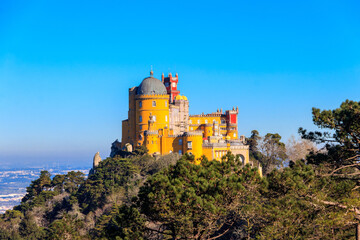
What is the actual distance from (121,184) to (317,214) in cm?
4955

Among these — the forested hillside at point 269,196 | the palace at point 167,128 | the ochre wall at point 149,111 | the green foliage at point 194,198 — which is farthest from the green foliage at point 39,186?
the green foliage at point 194,198

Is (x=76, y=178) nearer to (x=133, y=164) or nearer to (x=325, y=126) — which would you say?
(x=133, y=164)

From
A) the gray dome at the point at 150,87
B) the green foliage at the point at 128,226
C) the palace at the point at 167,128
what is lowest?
the green foliage at the point at 128,226

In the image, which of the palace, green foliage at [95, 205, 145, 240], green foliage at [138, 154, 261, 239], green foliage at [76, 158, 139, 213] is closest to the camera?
green foliage at [138, 154, 261, 239]

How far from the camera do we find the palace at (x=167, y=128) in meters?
76.5

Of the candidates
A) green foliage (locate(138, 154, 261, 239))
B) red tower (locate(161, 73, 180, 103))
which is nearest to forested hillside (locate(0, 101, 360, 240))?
green foliage (locate(138, 154, 261, 239))

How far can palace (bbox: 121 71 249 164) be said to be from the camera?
251 ft

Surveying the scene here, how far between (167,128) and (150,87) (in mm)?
7408

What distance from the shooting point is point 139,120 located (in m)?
81.4

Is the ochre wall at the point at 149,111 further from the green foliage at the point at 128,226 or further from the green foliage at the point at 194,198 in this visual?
the green foliage at the point at 194,198

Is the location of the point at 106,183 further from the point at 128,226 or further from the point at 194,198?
the point at 194,198

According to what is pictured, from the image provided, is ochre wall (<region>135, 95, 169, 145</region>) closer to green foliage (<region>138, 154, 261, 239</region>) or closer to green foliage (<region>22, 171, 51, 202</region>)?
green foliage (<region>22, 171, 51, 202</region>)

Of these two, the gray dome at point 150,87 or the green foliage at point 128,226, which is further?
the gray dome at point 150,87

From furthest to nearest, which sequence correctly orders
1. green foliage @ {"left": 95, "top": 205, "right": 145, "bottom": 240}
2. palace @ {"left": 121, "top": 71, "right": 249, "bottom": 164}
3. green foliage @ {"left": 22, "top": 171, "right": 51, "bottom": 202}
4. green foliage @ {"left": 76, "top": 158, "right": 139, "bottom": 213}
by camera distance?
green foliage @ {"left": 22, "top": 171, "right": 51, "bottom": 202}
palace @ {"left": 121, "top": 71, "right": 249, "bottom": 164}
green foliage @ {"left": 76, "top": 158, "right": 139, "bottom": 213}
green foliage @ {"left": 95, "top": 205, "right": 145, "bottom": 240}
